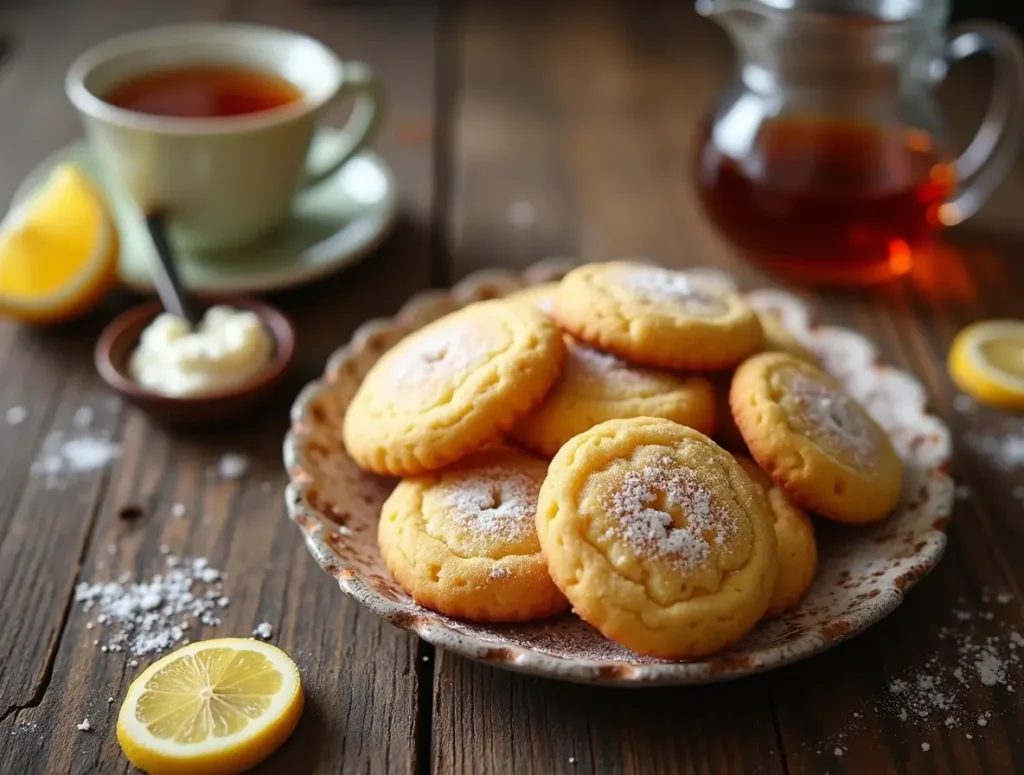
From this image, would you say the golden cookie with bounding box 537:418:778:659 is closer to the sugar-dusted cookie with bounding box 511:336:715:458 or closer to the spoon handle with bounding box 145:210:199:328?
the sugar-dusted cookie with bounding box 511:336:715:458

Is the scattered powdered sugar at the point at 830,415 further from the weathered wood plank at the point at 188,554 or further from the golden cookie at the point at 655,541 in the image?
the weathered wood plank at the point at 188,554

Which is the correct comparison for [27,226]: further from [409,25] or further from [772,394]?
[409,25]

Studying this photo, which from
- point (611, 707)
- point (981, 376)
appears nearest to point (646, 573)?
point (611, 707)

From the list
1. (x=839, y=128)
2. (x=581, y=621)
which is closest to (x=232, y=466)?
(x=581, y=621)

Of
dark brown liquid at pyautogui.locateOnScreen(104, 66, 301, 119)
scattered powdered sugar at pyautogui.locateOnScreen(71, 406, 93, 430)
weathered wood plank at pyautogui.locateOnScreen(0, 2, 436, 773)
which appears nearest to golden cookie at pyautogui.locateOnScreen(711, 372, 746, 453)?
weathered wood plank at pyautogui.locateOnScreen(0, 2, 436, 773)

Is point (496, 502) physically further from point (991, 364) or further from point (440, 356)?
point (991, 364)

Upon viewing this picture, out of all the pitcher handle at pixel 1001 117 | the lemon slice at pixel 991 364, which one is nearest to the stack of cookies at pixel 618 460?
the lemon slice at pixel 991 364
